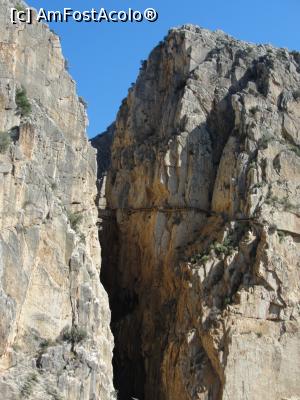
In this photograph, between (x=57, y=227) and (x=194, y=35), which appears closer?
(x=57, y=227)

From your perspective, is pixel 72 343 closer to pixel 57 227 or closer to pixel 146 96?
pixel 57 227

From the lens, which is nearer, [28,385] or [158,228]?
[28,385]

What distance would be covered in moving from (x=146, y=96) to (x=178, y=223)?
40.0ft

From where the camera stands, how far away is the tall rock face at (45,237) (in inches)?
1325

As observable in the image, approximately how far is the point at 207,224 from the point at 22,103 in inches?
718

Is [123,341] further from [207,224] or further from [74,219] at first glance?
[74,219]

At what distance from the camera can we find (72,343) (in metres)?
36.3

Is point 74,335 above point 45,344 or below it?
above

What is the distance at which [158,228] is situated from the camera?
171 feet

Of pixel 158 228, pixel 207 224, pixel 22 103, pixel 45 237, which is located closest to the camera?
pixel 45 237

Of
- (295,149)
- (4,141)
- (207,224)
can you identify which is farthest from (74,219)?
(295,149)

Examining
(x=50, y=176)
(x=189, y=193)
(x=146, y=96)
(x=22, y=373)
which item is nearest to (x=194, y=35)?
(x=146, y=96)

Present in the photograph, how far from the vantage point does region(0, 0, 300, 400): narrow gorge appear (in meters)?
35.3

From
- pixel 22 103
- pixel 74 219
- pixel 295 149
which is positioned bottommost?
pixel 74 219
